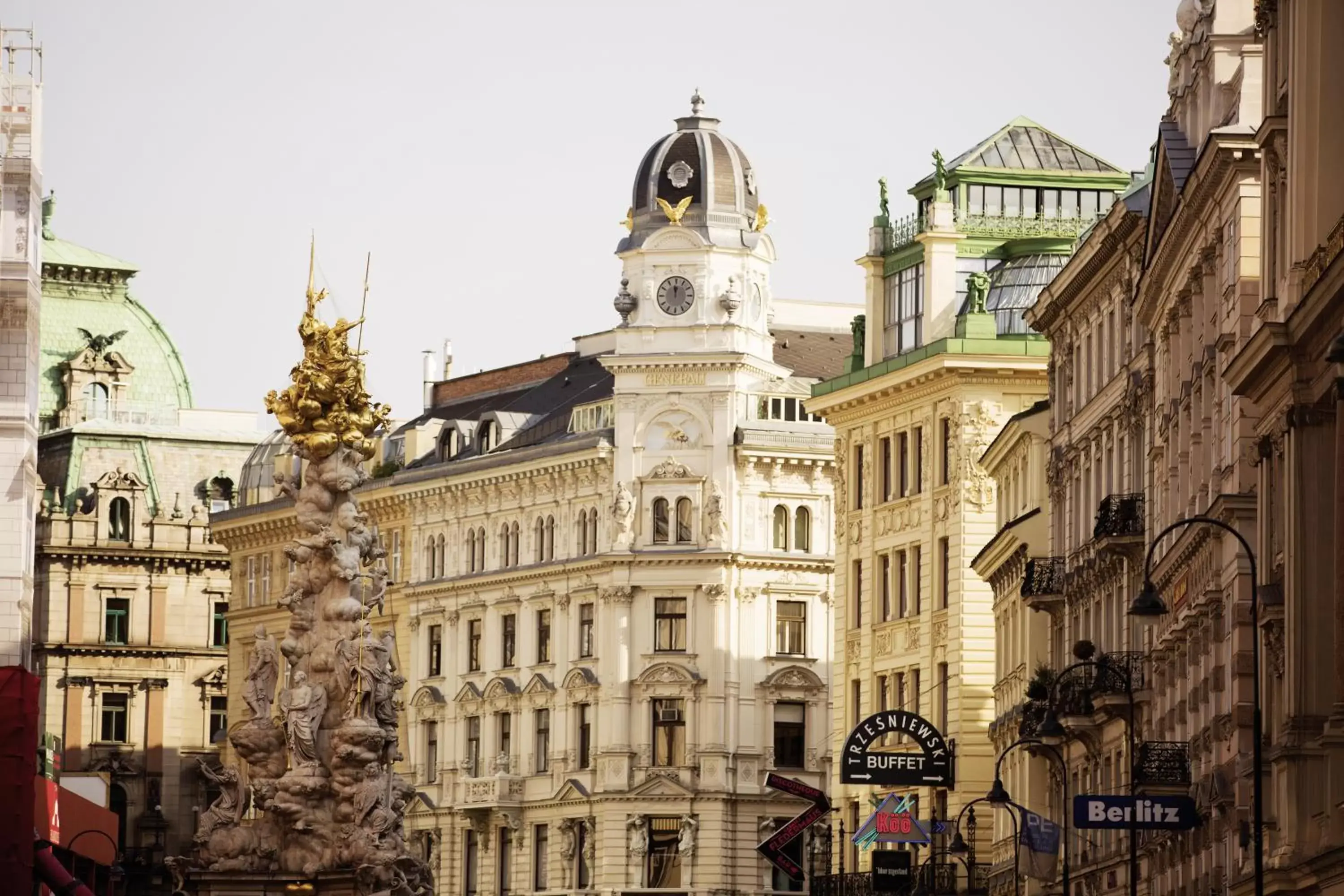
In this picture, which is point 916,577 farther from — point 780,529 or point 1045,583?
point 1045,583

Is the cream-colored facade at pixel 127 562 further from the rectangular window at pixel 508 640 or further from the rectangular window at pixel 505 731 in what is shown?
the rectangular window at pixel 505 731

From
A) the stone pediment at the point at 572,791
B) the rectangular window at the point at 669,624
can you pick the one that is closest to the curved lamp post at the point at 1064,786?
the rectangular window at the point at 669,624

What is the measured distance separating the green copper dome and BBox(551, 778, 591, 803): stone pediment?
3822 centimetres

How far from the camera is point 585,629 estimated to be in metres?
133

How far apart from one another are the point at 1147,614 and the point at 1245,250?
38.2 feet

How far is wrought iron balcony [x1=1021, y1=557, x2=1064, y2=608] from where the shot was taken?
9112 cm

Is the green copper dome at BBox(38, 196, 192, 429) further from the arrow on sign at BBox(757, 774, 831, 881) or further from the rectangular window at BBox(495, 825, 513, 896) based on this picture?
the arrow on sign at BBox(757, 774, 831, 881)

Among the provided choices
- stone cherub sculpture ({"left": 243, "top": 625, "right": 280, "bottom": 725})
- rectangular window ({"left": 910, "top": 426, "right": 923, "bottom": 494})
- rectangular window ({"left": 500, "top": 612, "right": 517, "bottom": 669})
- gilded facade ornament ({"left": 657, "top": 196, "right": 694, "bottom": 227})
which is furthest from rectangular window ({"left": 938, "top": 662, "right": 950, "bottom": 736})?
stone cherub sculpture ({"left": 243, "top": 625, "right": 280, "bottom": 725})

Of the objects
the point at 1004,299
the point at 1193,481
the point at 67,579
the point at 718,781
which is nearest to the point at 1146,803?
the point at 1193,481

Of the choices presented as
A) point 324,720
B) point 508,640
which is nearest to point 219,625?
point 508,640

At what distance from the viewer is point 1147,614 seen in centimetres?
5528

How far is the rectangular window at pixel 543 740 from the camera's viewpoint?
133250 mm

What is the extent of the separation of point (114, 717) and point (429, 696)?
23.8 metres

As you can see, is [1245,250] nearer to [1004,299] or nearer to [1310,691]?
[1310,691]
